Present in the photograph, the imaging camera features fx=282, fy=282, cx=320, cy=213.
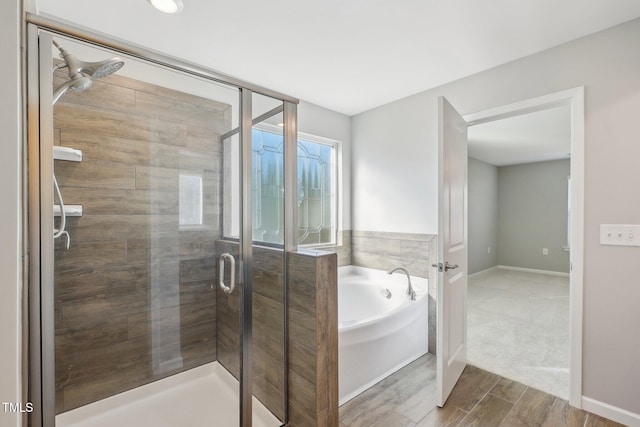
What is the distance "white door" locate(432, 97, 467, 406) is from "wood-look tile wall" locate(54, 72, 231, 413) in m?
1.51

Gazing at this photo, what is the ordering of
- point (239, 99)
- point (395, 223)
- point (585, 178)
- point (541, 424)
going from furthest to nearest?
1. point (395, 223)
2. point (585, 178)
3. point (541, 424)
4. point (239, 99)

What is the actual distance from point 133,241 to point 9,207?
48.7 inches

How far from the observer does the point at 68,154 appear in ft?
5.18

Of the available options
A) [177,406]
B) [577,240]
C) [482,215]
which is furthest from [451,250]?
[482,215]

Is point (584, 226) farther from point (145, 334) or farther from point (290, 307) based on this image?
point (145, 334)

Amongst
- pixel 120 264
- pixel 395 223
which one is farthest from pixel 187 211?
pixel 395 223

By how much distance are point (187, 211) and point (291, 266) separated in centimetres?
100

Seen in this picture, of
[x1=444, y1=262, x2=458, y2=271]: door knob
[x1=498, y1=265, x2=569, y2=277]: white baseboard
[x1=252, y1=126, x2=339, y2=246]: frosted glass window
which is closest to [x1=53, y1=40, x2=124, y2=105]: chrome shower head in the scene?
[x1=252, y1=126, x2=339, y2=246]: frosted glass window

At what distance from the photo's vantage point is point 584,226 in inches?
72.4

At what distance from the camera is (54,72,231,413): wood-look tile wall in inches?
67.0

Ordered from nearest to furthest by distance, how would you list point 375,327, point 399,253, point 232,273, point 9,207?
point 9,207, point 232,273, point 375,327, point 399,253

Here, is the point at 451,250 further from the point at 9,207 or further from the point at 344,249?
the point at 9,207

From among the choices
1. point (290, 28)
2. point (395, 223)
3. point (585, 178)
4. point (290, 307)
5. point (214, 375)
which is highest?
point (290, 28)

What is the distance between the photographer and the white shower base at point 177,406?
66.7 inches
